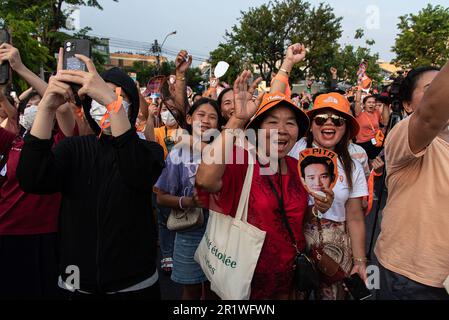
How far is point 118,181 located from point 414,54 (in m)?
24.0

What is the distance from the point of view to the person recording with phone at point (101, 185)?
1.61 m

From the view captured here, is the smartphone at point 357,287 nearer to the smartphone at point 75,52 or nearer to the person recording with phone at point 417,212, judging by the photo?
the person recording with phone at point 417,212

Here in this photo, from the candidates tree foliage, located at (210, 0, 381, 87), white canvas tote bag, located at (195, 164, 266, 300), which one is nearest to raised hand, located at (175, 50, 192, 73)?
white canvas tote bag, located at (195, 164, 266, 300)

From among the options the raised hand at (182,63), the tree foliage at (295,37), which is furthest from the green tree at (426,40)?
the raised hand at (182,63)

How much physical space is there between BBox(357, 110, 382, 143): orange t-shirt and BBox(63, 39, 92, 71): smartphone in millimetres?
5789

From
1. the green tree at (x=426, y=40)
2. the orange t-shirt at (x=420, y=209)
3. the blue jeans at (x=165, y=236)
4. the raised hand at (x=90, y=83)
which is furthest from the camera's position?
the green tree at (x=426, y=40)

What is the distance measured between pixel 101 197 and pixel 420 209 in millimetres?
1546

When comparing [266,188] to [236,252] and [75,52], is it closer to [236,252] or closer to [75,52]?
[236,252]

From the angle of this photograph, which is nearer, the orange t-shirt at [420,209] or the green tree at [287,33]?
the orange t-shirt at [420,209]

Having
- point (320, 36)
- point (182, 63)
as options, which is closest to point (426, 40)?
point (320, 36)

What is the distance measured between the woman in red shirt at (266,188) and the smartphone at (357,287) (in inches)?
14.5

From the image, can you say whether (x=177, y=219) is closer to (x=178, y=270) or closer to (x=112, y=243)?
(x=178, y=270)
